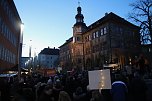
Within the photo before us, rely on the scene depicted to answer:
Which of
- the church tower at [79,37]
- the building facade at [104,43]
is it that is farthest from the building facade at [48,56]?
the church tower at [79,37]

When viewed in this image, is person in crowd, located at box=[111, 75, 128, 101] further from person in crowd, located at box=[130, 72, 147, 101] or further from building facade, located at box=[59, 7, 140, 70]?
building facade, located at box=[59, 7, 140, 70]

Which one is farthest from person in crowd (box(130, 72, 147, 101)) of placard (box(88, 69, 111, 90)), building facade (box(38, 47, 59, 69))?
building facade (box(38, 47, 59, 69))

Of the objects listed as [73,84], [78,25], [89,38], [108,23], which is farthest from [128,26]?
[73,84]

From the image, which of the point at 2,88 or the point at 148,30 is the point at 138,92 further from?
the point at 148,30

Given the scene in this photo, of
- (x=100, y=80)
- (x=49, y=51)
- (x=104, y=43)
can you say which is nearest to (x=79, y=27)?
(x=104, y=43)

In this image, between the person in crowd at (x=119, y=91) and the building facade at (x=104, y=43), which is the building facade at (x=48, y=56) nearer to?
the building facade at (x=104, y=43)

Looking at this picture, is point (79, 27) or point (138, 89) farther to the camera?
point (79, 27)

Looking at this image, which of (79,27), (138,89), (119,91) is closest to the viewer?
(119,91)

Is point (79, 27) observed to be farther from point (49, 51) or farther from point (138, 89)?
point (49, 51)

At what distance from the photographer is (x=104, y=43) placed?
→ 70250 millimetres

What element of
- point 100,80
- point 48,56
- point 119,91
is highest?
point 48,56

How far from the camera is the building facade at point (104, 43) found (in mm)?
63781

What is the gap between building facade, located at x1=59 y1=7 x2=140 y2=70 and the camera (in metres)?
63.8

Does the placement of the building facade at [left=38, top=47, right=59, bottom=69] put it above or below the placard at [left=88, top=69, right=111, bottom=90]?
above
